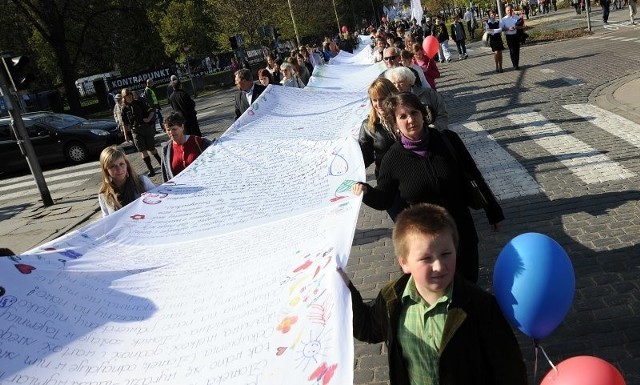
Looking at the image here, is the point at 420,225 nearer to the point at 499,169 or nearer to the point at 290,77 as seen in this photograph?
the point at 499,169

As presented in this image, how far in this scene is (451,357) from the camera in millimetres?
2377

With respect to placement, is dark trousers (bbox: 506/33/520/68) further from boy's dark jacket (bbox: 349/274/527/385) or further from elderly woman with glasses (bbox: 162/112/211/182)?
boy's dark jacket (bbox: 349/274/527/385)

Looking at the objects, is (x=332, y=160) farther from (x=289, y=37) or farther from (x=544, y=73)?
(x=289, y=37)

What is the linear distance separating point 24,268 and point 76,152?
1632 centimetres

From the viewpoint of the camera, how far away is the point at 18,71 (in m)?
12.8

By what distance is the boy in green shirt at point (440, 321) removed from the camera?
2.36 m

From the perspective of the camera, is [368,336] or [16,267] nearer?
[368,336]

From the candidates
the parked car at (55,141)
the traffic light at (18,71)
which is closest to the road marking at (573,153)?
the traffic light at (18,71)

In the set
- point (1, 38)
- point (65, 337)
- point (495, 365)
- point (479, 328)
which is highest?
point (1, 38)

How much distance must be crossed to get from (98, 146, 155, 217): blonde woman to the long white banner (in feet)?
0.87

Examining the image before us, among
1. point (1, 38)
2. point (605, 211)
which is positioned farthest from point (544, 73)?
point (1, 38)

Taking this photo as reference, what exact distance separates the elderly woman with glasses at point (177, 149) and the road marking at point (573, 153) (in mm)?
4682

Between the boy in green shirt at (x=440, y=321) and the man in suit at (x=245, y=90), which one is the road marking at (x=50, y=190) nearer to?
the man in suit at (x=245, y=90)

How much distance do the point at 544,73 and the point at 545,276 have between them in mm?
14967
